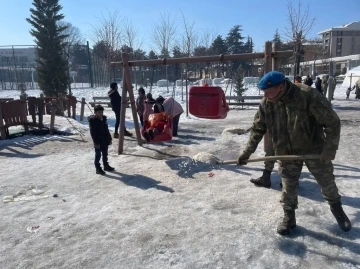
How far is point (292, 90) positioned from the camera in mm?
3055

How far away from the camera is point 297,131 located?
3.16 metres

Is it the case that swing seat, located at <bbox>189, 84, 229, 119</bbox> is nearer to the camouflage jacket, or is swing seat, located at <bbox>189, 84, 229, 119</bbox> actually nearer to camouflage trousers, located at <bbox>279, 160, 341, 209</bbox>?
the camouflage jacket

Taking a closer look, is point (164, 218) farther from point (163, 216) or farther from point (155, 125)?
point (155, 125)

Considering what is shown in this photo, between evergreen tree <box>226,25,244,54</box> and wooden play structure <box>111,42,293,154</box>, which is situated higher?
evergreen tree <box>226,25,244,54</box>

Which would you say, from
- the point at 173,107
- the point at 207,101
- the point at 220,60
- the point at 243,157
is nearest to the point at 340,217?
the point at 243,157

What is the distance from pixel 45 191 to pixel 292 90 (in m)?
4.23

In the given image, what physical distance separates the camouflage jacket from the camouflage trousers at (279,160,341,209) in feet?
0.48

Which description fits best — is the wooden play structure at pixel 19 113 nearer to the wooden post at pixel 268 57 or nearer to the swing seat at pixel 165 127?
the swing seat at pixel 165 127

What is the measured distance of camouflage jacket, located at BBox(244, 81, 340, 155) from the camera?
2986mm

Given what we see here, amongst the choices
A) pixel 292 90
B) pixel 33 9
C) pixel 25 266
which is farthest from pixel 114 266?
pixel 33 9

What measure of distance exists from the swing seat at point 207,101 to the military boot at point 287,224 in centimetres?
311

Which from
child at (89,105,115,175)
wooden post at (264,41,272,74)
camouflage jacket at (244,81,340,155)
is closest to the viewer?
camouflage jacket at (244,81,340,155)

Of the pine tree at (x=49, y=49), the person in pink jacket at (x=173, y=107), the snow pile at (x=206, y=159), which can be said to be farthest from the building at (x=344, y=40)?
the snow pile at (x=206, y=159)

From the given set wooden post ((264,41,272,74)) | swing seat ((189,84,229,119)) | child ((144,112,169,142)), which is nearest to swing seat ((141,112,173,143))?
child ((144,112,169,142))
